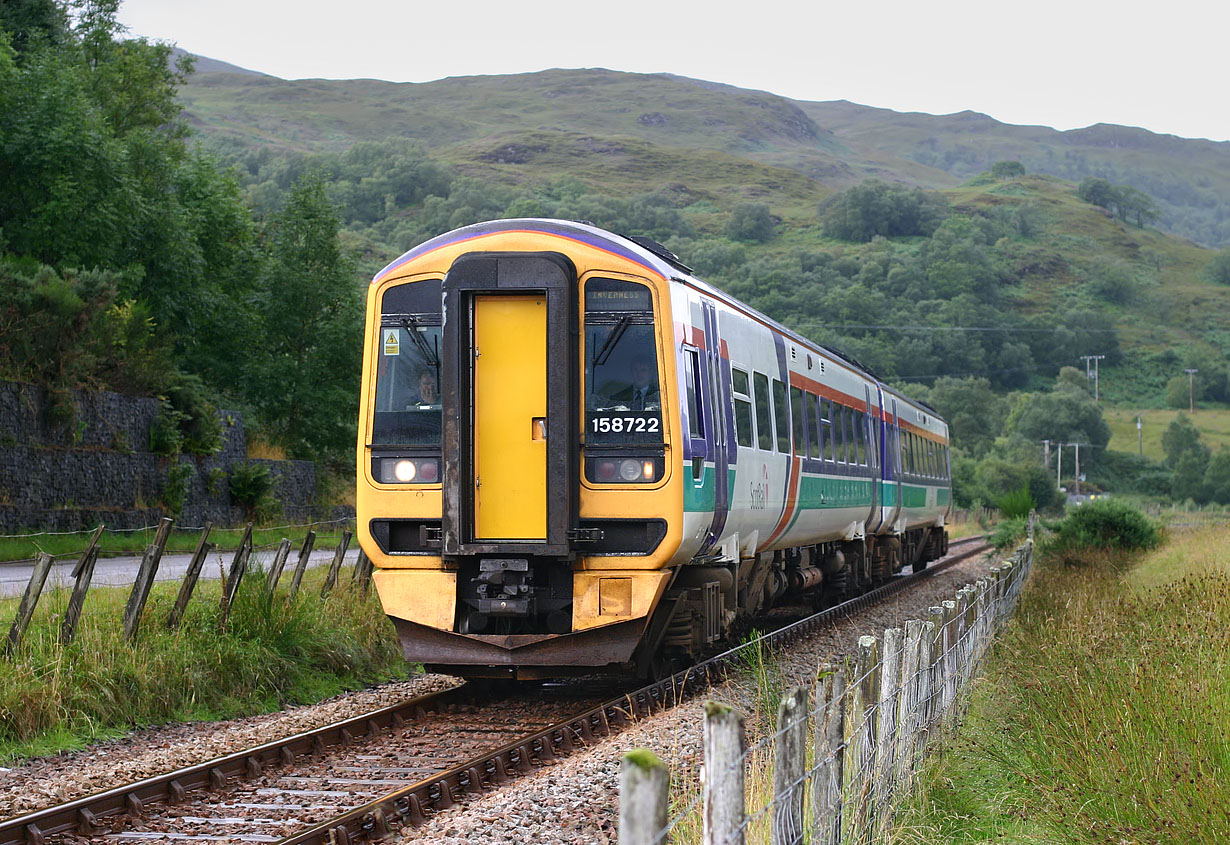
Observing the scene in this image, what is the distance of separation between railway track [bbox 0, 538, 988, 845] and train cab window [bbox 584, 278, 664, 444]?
207 centimetres

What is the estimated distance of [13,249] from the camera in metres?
30.1

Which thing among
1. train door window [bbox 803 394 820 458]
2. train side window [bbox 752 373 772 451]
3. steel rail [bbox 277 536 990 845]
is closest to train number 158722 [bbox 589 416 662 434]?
steel rail [bbox 277 536 990 845]

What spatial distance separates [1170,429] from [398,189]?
3487 inches

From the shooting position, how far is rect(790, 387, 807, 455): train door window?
14508 mm

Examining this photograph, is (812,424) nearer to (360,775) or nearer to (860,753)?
(360,775)

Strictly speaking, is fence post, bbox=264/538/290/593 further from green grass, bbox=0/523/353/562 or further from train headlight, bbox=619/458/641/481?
green grass, bbox=0/523/353/562

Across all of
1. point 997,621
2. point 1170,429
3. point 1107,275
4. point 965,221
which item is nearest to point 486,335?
point 997,621

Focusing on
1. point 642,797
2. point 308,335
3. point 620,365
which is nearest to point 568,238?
point 620,365

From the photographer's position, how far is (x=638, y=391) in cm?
1028

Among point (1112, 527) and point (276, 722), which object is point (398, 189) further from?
point (276, 722)

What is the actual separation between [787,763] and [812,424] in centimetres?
1096

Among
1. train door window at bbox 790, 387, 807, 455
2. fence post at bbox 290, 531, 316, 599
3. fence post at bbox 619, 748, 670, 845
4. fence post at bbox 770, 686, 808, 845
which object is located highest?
train door window at bbox 790, 387, 807, 455

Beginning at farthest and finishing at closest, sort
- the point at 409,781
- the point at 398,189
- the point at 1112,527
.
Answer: the point at 398,189, the point at 1112,527, the point at 409,781

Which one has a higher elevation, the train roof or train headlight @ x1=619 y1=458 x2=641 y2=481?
the train roof
